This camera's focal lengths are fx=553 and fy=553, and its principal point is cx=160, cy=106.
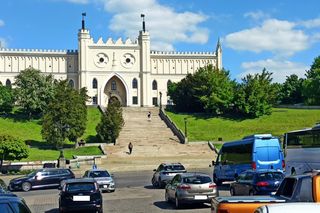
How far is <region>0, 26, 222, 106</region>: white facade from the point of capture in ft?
326

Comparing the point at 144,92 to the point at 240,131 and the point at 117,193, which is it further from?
the point at 117,193

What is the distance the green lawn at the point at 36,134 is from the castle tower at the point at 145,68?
15.2 meters

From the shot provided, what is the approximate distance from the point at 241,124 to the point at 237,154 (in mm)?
45234

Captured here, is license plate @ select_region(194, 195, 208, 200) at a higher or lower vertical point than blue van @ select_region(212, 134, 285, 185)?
lower

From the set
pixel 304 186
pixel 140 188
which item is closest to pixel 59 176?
pixel 140 188

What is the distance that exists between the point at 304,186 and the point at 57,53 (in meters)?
94.6

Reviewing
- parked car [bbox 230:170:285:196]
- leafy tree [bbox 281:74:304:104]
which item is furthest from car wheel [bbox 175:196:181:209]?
leafy tree [bbox 281:74:304:104]

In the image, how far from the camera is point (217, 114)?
81.9 metres

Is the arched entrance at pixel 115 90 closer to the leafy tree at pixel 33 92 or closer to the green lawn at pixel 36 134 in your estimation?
the green lawn at pixel 36 134

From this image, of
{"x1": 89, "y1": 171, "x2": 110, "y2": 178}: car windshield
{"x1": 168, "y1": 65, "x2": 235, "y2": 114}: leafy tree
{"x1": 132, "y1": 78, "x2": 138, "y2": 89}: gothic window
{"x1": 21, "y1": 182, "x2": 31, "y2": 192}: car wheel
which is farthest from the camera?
{"x1": 132, "y1": 78, "x2": 138, "y2": 89}: gothic window

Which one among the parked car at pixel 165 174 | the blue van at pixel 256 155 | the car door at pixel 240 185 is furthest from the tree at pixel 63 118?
the car door at pixel 240 185

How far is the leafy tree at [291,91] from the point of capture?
104m

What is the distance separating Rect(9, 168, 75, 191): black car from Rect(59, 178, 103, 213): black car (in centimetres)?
1431

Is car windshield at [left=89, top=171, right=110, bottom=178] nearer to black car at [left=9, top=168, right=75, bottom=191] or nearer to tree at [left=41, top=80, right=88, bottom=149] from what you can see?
black car at [left=9, top=168, right=75, bottom=191]
